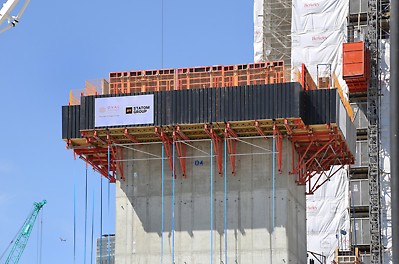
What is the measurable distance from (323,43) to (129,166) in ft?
184

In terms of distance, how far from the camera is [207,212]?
205 feet

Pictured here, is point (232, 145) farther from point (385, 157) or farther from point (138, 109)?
point (385, 157)

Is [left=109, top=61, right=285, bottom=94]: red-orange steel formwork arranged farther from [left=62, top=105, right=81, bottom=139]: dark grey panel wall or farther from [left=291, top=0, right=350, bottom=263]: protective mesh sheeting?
[left=291, top=0, right=350, bottom=263]: protective mesh sheeting

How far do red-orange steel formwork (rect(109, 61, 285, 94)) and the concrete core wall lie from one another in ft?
13.9

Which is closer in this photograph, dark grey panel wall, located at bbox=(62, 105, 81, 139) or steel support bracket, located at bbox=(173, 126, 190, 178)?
steel support bracket, located at bbox=(173, 126, 190, 178)

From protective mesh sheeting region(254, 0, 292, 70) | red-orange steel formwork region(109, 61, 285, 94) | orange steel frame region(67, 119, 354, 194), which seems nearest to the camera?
orange steel frame region(67, 119, 354, 194)

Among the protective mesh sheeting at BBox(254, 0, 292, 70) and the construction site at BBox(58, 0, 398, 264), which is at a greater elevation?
the protective mesh sheeting at BBox(254, 0, 292, 70)

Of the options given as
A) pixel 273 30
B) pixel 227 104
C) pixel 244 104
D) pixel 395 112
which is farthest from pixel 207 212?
pixel 273 30

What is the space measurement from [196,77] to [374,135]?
160ft

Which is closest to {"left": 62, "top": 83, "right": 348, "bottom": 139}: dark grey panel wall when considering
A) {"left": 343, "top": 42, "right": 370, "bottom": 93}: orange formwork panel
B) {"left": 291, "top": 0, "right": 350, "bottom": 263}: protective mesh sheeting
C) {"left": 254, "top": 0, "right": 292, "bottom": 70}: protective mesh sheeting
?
{"left": 343, "top": 42, "right": 370, "bottom": 93}: orange formwork panel

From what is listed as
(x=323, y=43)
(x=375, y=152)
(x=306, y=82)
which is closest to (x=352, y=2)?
(x=323, y=43)

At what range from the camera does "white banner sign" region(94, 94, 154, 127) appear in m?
62.5

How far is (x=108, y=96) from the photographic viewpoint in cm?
6369

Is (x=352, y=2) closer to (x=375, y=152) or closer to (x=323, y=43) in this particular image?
(x=323, y=43)
